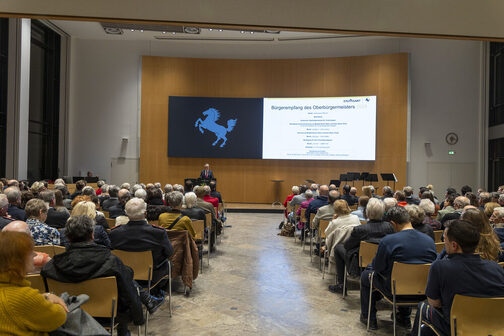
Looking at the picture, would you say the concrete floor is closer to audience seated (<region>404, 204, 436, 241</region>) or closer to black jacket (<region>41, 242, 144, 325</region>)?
audience seated (<region>404, 204, 436, 241</region>)

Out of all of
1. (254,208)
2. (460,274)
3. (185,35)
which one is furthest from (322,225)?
(185,35)

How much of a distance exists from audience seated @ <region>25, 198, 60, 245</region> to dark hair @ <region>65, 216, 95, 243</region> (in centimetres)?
109

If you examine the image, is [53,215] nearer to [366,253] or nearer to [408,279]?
[366,253]

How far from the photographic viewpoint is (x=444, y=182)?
42.8 ft

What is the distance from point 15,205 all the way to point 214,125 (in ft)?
31.5

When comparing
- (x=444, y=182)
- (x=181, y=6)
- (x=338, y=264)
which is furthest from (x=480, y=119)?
(x=181, y=6)

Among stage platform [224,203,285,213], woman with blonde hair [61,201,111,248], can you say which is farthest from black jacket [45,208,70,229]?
stage platform [224,203,285,213]

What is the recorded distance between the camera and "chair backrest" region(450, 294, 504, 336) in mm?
2139

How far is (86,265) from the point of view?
2342mm

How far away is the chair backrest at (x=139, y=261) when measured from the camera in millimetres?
3326

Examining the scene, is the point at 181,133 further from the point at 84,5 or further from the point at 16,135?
the point at 84,5

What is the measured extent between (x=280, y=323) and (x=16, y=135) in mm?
10539

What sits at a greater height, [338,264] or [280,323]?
[338,264]

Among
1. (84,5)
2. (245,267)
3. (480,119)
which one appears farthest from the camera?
(480,119)
